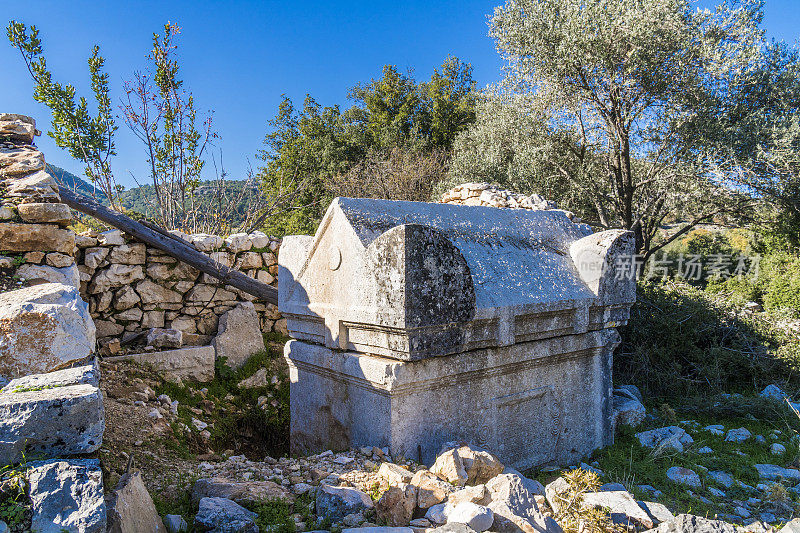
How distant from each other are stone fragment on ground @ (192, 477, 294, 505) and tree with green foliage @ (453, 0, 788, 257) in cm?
887

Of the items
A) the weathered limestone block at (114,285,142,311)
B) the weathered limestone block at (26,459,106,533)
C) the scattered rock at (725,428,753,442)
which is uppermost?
the weathered limestone block at (114,285,142,311)

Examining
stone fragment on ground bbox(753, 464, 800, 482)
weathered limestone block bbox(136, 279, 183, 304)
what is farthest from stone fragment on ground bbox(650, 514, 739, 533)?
weathered limestone block bbox(136, 279, 183, 304)

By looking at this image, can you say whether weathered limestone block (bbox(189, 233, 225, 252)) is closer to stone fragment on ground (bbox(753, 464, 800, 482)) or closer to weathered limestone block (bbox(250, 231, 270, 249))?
weathered limestone block (bbox(250, 231, 270, 249))

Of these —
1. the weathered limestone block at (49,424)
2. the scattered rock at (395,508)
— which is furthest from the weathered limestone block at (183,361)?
the scattered rock at (395,508)

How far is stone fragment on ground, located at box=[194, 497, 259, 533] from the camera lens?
192cm

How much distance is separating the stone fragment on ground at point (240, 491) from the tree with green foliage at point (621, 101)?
8.87 meters

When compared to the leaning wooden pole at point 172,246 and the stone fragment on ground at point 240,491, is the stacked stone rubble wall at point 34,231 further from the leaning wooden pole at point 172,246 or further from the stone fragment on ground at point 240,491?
the stone fragment on ground at point 240,491

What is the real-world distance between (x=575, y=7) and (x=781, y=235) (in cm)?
624

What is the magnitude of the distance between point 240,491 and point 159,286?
12.1 feet

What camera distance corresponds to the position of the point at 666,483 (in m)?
3.53

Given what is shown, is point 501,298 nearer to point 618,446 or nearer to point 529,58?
point 618,446

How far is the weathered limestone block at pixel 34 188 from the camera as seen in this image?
3.66m

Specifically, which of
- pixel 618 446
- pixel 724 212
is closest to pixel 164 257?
pixel 618 446

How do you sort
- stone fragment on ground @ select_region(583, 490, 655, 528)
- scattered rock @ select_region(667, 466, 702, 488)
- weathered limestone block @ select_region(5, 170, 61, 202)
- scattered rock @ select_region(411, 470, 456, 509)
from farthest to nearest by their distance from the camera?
1. weathered limestone block @ select_region(5, 170, 61, 202)
2. scattered rock @ select_region(667, 466, 702, 488)
3. stone fragment on ground @ select_region(583, 490, 655, 528)
4. scattered rock @ select_region(411, 470, 456, 509)
